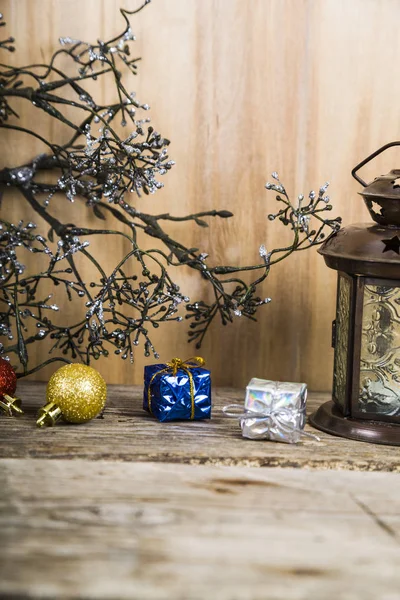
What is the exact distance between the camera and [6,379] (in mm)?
1153

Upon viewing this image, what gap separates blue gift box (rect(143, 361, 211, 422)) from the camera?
112 centimetres

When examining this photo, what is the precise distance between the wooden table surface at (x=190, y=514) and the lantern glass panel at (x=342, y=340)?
0.26ft

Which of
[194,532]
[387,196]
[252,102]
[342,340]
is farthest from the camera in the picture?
[252,102]

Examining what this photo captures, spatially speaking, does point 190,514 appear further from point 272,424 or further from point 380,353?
point 380,353

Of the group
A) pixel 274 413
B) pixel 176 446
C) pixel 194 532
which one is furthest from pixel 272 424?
pixel 194 532

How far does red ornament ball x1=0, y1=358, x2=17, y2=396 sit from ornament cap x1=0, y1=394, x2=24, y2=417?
0.01m

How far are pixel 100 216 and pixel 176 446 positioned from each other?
476 mm

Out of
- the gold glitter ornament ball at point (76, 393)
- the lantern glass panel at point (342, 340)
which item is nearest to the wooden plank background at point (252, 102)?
the lantern glass panel at point (342, 340)

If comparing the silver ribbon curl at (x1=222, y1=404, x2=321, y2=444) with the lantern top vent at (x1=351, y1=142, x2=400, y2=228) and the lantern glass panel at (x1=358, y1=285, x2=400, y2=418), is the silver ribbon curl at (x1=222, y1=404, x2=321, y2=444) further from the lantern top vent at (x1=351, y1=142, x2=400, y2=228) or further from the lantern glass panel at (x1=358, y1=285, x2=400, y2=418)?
the lantern top vent at (x1=351, y1=142, x2=400, y2=228)

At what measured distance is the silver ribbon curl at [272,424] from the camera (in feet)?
3.44

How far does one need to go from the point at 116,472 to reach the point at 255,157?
2.06ft

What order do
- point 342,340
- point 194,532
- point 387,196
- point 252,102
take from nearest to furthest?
point 194,532
point 387,196
point 342,340
point 252,102

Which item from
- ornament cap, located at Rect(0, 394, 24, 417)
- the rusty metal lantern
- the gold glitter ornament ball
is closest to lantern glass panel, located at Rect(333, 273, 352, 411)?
the rusty metal lantern

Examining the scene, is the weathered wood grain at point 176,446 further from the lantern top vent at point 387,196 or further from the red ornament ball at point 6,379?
the lantern top vent at point 387,196
